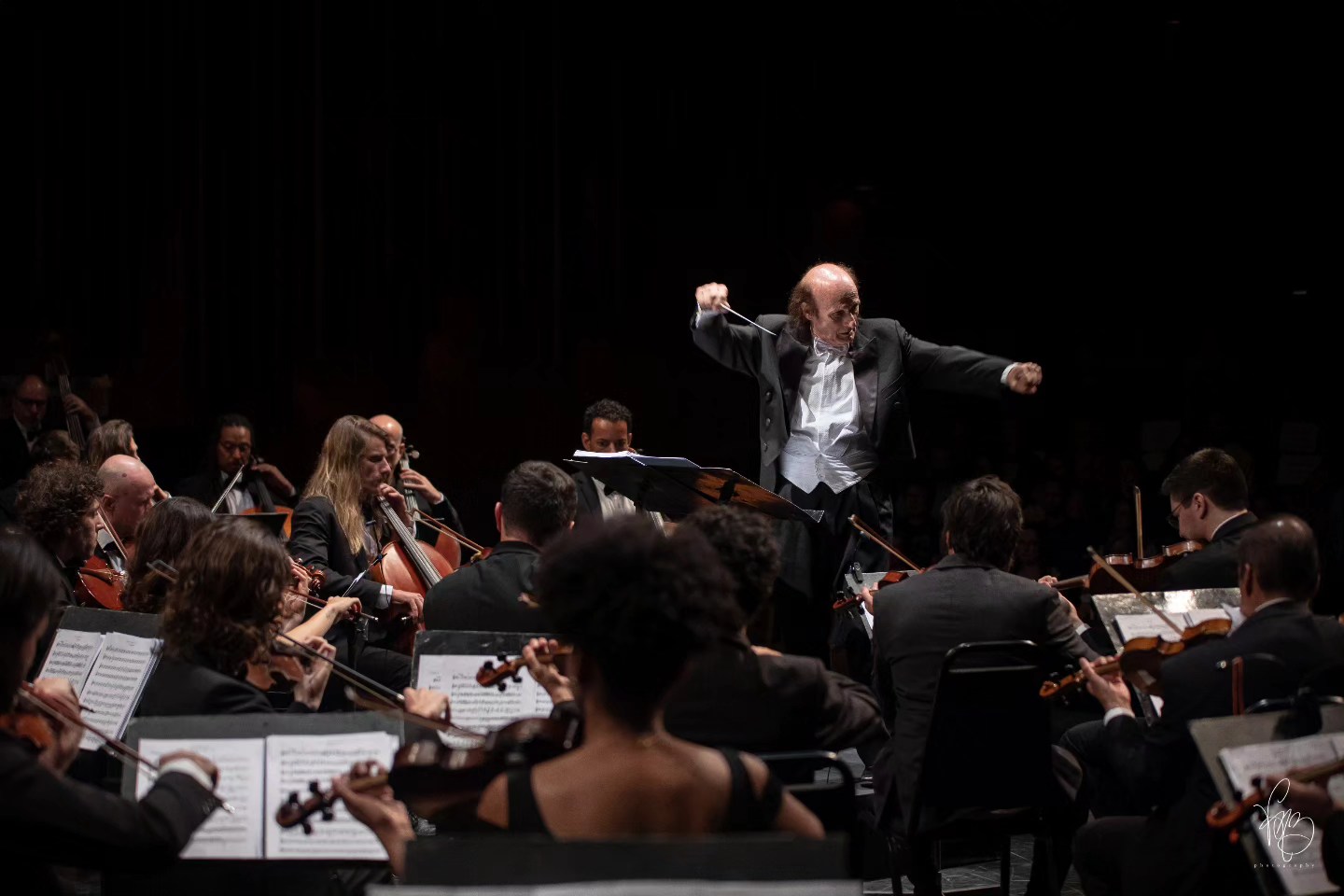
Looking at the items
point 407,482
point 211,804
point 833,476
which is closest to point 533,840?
point 211,804

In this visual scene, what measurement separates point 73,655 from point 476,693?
0.95 meters

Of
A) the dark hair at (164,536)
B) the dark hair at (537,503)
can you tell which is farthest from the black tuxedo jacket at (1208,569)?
the dark hair at (164,536)

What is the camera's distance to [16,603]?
1.92 metres

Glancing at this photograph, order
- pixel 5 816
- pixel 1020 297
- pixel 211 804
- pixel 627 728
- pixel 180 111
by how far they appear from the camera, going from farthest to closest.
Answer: pixel 1020 297
pixel 180 111
pixel 211 804
pixel 5 816
pixel 627 728

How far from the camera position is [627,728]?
1.68 metres

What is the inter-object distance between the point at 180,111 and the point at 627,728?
255 inches

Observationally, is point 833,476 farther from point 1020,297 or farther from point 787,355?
point 1020,297

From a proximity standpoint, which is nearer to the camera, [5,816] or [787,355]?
[5,816]

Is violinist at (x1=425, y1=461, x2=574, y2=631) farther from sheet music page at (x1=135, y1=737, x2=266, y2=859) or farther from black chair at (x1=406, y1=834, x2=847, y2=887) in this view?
black chair at (x1=406, y1=834, x2=847, y2=887)

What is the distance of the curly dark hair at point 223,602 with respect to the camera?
2.51 m

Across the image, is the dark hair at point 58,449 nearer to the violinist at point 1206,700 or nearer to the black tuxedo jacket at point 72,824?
the black tuxedo jacket at point 72,824

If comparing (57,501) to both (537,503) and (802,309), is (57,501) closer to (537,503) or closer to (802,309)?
(537,503)

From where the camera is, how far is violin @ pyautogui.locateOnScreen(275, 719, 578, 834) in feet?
5.82

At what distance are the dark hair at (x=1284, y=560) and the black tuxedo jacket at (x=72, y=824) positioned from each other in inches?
78.7
